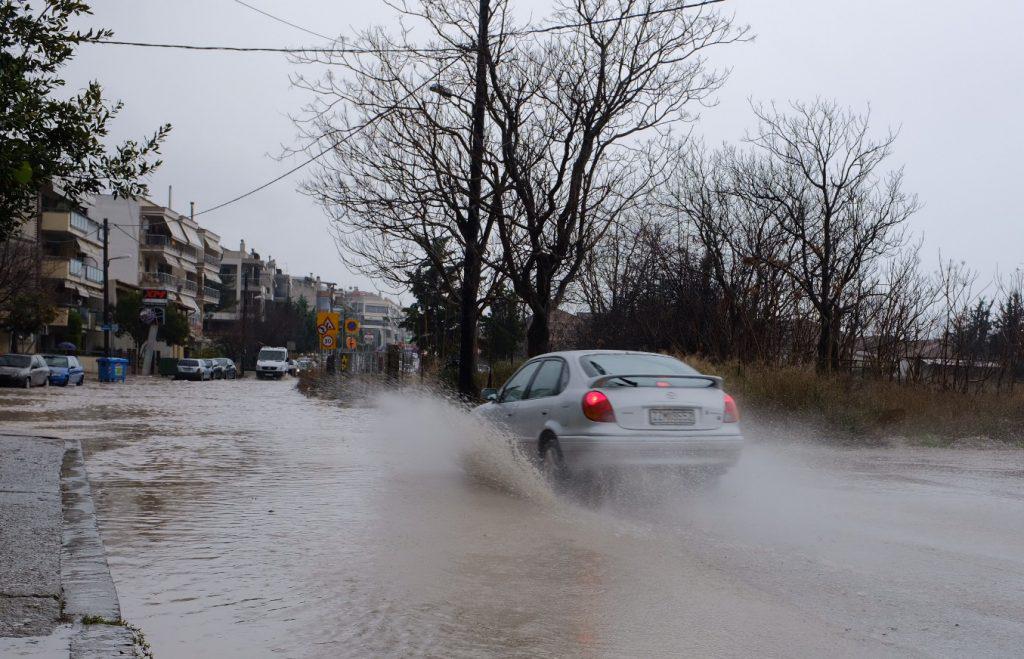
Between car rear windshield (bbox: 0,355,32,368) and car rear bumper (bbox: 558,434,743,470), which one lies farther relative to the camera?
car rear windshield (bbox: 0,355,32,368)

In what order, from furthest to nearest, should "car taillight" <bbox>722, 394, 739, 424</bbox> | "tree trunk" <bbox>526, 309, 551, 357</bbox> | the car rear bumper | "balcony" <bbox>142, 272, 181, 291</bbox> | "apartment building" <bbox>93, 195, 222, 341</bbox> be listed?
"balcony" <bbox>142, 272, 181, 291</bbox>, "apartment building" <bbox>93, 195, 222, 341</bbox>, "tree trunk" <bbox>526, 309, 551, 357</bbox>, "car taillight" <bbox>722, 394, 739, 424</bbox>, the car rear bumper

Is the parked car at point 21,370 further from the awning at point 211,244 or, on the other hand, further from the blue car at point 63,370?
the awning at point 211,244

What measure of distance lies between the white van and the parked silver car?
65316mm

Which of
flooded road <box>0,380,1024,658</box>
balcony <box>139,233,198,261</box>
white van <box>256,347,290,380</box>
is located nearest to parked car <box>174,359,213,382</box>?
white van <box>256,347,290,380</box>

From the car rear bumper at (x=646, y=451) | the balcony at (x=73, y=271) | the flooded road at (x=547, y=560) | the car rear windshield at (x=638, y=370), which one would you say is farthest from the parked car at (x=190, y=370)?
the car rear bumper at (x=646, y=451)

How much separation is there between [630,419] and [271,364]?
219 ft

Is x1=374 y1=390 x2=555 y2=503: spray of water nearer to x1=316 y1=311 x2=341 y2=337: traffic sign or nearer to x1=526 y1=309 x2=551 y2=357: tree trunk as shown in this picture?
x1=526 y1=309 x2=551 y2=357: tree trunk

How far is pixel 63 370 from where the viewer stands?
45.9 meters

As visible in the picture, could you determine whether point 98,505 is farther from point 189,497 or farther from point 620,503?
point 620,503

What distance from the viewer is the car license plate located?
983cm

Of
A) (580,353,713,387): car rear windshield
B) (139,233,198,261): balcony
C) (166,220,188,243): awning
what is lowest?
(580,353,713,387): car rear windshield

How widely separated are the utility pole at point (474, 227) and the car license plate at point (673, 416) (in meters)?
12.7

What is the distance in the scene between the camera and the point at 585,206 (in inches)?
903

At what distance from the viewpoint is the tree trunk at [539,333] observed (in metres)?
23.1
